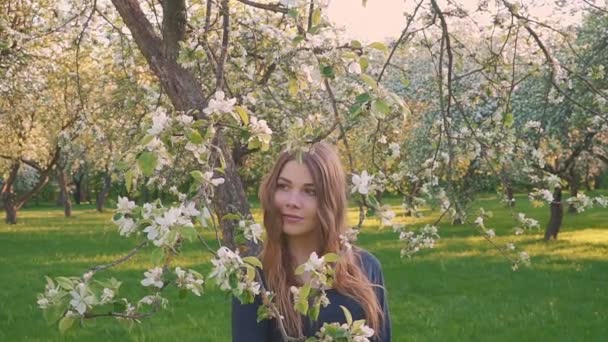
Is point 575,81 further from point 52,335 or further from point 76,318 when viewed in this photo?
point 76,318

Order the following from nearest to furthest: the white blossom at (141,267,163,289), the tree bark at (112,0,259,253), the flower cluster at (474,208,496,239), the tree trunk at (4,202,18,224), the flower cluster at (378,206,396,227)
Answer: the white blossom at (141,267,163,289) → the flower cluster at (378,206,396,227) → the tree bark at (112,0,259,253) → the flower cluster at (474,208,496,239) → the tree trunk at (4,202,18,224)

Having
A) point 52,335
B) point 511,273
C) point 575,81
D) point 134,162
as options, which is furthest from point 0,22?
point 511,273

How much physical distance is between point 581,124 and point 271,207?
12.5 m

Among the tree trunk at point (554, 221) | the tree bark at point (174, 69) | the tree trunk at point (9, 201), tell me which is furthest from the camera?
the tree trunk at point (9, 201)

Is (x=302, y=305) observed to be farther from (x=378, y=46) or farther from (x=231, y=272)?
(x=378, y=46)

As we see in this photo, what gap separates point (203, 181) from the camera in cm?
174

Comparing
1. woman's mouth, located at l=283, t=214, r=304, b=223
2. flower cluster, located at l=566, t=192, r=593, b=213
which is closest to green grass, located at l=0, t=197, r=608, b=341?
flower cluster, located at l=566, t=192, r=593, b=213

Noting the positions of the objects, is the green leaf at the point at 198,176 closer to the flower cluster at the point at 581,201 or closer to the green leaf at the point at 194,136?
the green leaf at the point at 194,136

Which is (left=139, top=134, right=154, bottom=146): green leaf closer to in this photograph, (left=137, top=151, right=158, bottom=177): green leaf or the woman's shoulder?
(left=137, top=151, right=158, bottom=177): green leaf

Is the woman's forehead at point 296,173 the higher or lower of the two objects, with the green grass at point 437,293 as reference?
higher

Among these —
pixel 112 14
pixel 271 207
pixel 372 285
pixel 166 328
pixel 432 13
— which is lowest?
pixel 166 328

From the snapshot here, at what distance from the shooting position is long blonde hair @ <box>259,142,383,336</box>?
2.47 metres

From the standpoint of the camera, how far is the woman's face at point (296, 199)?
2465mm

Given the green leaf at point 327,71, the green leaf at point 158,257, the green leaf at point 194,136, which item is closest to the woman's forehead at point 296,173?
the green leaf at point 327,71
